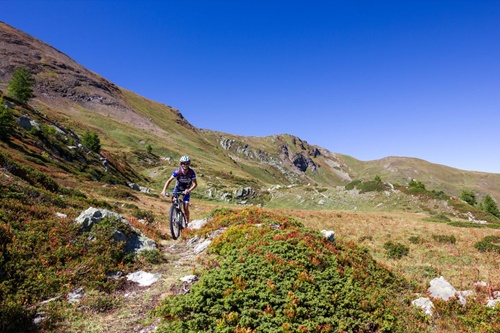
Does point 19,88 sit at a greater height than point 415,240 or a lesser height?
greater

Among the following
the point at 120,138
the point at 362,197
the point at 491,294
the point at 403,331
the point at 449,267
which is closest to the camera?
the point at 403,331

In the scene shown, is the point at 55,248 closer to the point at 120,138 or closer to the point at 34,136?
the point at 34,136

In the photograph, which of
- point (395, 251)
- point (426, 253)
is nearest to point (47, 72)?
point (395, 251)

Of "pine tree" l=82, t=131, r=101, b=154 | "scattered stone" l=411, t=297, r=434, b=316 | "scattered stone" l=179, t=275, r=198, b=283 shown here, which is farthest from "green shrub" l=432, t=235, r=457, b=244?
"pine tree" l=82, t=131, r=101, b=154

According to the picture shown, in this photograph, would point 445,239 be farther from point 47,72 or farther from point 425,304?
point 47,72

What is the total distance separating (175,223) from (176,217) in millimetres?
305

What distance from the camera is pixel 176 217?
44.8 feet

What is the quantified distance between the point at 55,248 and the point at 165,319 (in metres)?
4.79

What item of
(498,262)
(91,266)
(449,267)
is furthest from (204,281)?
(498,262)

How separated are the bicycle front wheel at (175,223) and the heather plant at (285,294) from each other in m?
3.89

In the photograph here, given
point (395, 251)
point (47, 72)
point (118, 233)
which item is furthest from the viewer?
point (47, 72)

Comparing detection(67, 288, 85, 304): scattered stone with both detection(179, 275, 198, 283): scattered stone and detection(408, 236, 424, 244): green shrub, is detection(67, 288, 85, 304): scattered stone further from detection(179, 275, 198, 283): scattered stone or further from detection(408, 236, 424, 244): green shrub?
detection(408, 236, 424, 244): green shrub

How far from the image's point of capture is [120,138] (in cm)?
10900

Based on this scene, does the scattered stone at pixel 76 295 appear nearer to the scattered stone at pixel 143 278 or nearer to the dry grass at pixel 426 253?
the scattered stone at pixel 143 278
